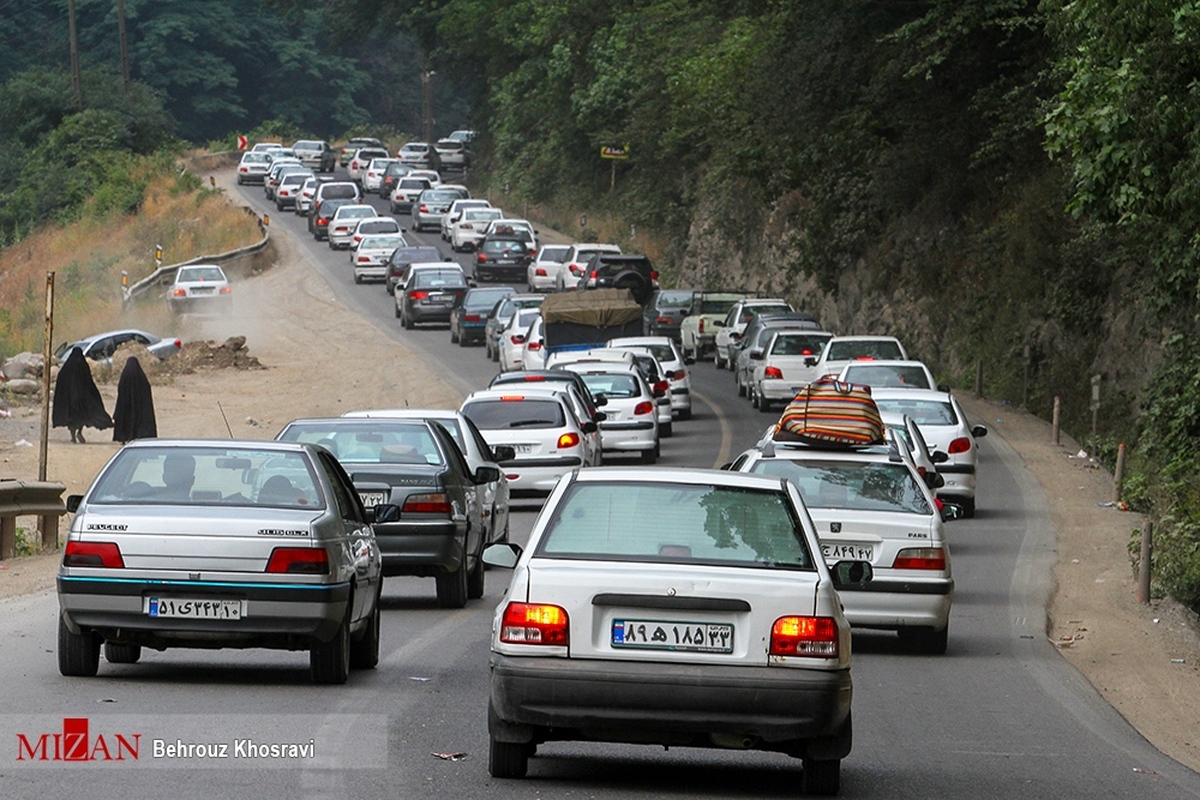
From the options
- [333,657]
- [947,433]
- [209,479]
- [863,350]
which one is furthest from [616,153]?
[333,657]

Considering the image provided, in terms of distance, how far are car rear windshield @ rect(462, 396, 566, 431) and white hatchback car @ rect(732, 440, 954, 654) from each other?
10298 millimetres

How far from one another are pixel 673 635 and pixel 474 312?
4168 centimetres

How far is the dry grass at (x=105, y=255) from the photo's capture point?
5700 cm

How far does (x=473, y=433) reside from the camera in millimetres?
18891

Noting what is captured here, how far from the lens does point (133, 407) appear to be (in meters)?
31.2

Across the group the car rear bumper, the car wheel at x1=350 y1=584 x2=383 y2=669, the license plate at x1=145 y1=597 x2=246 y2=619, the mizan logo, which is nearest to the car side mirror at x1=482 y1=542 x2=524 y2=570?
the car rear bumper

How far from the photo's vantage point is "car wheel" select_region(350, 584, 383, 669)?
12109 millimetres

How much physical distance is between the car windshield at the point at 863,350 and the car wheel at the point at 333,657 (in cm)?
2380

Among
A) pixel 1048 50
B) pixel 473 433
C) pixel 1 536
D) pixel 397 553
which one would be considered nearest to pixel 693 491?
pixel 397 553

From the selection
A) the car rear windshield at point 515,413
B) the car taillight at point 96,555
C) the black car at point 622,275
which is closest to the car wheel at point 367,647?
the car taillight at point 96,555

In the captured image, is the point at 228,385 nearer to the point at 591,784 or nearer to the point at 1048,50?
the point at 1048,50

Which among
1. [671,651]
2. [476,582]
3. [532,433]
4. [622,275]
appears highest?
[671,651]

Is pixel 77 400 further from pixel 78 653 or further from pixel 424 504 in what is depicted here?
pixel 78 653

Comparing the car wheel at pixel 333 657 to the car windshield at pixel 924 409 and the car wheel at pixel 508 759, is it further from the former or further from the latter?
the car windshield at pixel 924 409
